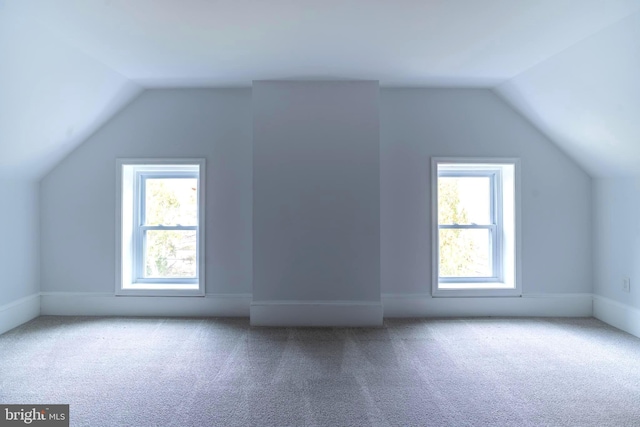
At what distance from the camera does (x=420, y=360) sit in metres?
3.19

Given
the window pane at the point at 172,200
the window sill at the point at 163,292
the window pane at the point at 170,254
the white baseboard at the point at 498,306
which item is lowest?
the white baseboard at the point at 498,306

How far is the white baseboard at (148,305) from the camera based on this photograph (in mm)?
4348

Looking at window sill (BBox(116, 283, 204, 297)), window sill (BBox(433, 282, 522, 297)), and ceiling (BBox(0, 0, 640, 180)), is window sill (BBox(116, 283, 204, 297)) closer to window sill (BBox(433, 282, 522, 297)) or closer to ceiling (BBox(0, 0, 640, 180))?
ceiling (BBox(0, 0, 640, 180))

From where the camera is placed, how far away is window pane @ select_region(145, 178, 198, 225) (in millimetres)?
4602

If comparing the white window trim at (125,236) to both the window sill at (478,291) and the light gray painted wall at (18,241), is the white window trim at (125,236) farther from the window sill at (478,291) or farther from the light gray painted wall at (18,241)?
the window sill at (478,291)

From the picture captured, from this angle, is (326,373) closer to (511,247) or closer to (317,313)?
(317,313)

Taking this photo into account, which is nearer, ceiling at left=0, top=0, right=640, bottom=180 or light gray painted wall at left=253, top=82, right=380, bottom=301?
ceiling at left=0, top=0, right=640, bottom=180

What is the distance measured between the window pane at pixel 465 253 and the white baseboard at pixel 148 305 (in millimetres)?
2172

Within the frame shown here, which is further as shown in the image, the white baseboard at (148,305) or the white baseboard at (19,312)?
the white baseboard at (148,305)

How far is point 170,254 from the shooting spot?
463 cm

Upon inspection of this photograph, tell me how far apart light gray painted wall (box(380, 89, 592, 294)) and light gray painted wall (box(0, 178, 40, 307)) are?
3566mm

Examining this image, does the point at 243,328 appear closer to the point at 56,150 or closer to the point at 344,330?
the point at 344,330

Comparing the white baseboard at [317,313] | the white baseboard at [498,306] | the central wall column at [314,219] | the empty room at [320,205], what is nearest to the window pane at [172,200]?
the empty room at [320,205]

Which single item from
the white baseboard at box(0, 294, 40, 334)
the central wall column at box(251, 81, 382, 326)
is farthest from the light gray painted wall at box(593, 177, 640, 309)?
the white baseboard at box(0, 294, 40, 334)
